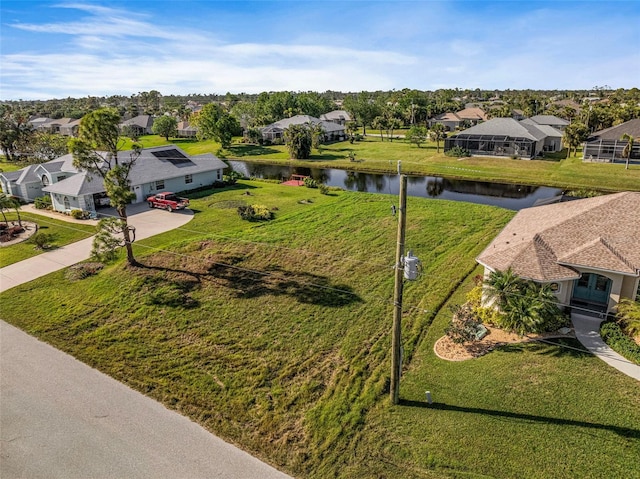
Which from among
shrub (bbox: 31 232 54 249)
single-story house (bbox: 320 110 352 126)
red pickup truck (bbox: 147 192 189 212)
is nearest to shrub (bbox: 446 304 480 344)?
red pickup truck (bbox: 147 192 189 212)

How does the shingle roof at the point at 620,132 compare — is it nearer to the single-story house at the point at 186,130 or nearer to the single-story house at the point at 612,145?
the single-story house at the point at 612,145

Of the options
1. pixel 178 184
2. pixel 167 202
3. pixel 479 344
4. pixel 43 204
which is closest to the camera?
pixel 479 344

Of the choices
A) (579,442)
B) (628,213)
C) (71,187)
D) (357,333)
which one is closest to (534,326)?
(579,442)

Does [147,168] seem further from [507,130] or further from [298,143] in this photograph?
[507,130]

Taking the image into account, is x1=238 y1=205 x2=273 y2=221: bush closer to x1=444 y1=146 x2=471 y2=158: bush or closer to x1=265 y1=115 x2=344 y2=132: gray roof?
x1=444 y1=146 x2=471 y2=158: bush

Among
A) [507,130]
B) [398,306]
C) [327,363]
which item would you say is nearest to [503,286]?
[398,306]
